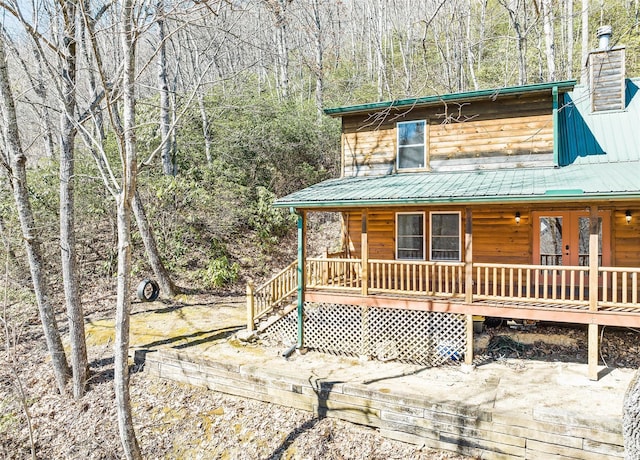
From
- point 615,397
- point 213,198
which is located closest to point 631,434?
point 615,397

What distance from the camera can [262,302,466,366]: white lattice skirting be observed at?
8375mm

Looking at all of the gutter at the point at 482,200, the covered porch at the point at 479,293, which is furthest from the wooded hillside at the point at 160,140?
the covered porch at the point at 479,293

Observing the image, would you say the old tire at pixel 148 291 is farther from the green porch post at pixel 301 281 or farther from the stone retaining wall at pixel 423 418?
the green porch post at pixel 301 281

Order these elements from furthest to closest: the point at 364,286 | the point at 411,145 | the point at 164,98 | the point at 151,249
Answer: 1. the point at 164,98
2. the point at 151,249
3. the point at 411,145
4. the point at 364,286

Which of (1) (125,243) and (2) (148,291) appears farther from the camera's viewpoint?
(2) (148,291)

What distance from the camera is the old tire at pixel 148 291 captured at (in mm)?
11555

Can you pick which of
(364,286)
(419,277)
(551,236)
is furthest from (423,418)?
(551,236)

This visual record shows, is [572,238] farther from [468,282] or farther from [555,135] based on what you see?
[468,282]

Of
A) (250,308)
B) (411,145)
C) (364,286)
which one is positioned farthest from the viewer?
(411,145)

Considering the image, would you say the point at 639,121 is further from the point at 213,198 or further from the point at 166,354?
the point at 213,198

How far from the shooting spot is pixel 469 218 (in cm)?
805

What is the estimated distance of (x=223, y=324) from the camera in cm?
1075

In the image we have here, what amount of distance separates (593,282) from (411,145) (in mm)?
5733

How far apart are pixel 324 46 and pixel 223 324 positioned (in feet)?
72.3
